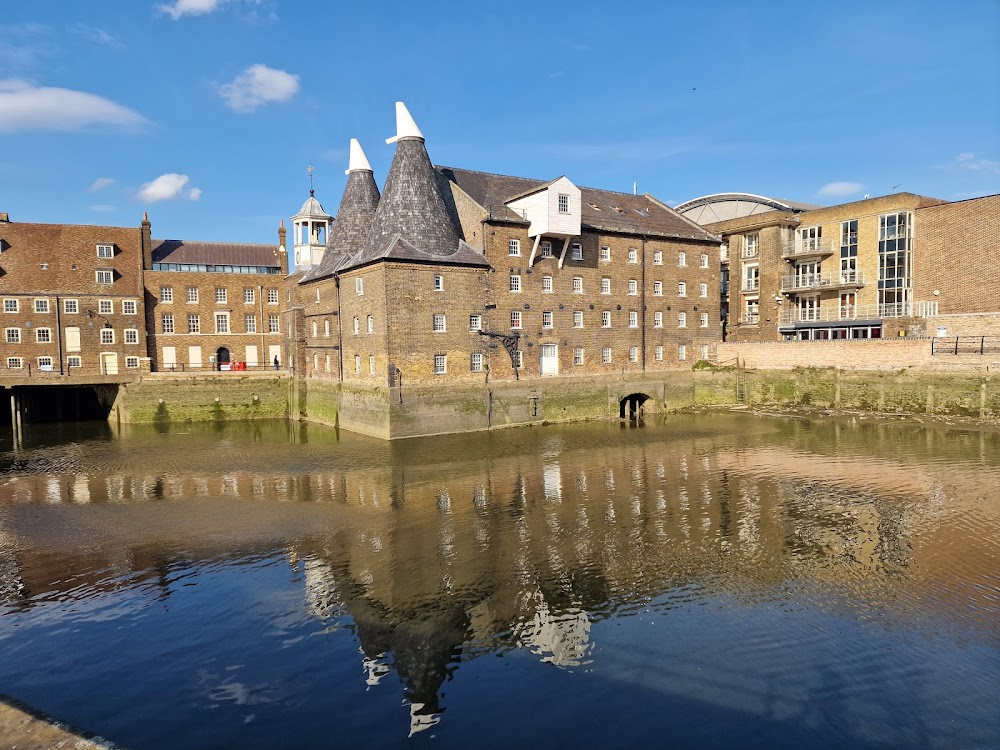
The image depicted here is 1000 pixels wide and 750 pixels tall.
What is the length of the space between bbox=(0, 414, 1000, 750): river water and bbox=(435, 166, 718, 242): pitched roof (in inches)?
720

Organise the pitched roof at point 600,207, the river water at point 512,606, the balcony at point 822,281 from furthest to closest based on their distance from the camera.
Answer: the balcony at point 822,281, the pitched roof at point 600,207, the river water at point 512,606

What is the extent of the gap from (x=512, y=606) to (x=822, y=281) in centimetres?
4263

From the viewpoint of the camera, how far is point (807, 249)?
1884 inches

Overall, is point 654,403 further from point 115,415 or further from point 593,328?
point 115,415

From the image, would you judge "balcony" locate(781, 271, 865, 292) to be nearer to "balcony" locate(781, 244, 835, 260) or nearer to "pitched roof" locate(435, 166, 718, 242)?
"balcony" locate(781, 244, 835, 260)

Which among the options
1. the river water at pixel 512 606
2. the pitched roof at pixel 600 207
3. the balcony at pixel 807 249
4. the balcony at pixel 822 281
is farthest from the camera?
the balcony at pixel 807 249

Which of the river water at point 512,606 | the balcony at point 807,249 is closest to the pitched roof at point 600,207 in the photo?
the balcony at point 807,249

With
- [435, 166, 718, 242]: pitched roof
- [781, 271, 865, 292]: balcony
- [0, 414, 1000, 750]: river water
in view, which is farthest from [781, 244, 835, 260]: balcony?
[0, 414, 1000, 750]: river water

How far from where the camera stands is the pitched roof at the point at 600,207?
37.3 m

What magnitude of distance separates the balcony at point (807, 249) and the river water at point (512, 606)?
24555 millimetres

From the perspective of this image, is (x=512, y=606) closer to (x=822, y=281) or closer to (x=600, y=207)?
(x=600, y=207)

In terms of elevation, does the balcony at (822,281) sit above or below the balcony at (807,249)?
below

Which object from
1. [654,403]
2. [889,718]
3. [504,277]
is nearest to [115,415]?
[504,277]

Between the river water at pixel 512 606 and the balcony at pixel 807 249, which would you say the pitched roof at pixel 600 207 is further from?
the river water at pixel 512 606
